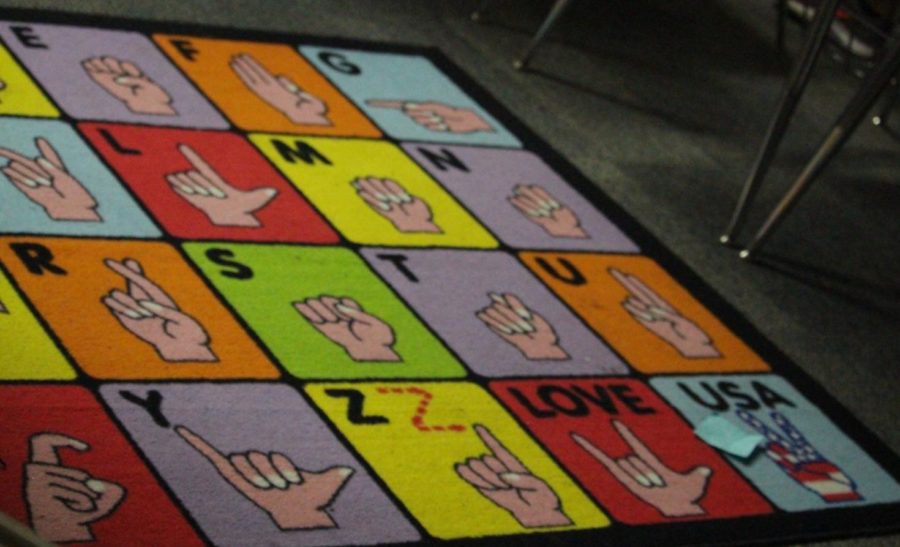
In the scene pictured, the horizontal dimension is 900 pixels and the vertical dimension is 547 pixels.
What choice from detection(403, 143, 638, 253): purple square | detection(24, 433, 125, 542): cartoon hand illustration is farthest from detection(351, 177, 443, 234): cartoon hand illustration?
detection(24, 433, 125, 542): cartoon hand illustration

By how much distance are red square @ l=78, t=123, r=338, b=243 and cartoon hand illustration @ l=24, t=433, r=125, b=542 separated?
0.54 meters

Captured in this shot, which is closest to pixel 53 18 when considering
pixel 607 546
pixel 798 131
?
pixel 607 546

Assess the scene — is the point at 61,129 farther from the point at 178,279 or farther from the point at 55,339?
the point at 55,339

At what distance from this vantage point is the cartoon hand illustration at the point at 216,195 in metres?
2.10

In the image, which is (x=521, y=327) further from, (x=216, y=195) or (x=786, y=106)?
(x=786, y=106)

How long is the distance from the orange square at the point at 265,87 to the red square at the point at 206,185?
140 mm

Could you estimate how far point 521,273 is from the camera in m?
2.23

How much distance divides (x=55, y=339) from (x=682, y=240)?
1203 mm

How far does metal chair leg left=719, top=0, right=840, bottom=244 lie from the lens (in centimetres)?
250

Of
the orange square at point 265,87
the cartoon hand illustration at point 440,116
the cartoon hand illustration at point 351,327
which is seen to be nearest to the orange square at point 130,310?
the cartoon hand illustration at point 351,327

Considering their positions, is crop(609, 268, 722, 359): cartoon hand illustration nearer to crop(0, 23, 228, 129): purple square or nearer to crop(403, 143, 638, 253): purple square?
crop(403, 143, 638, 253): purple square

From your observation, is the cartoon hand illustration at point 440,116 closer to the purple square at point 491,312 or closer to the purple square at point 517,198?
the purple square at point 517,198

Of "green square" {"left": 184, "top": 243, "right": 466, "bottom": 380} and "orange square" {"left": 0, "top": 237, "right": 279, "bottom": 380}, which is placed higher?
"green square" {"left": 184, "top": 243, "right": 466, "bottom": 380}

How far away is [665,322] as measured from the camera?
2.23 metres
